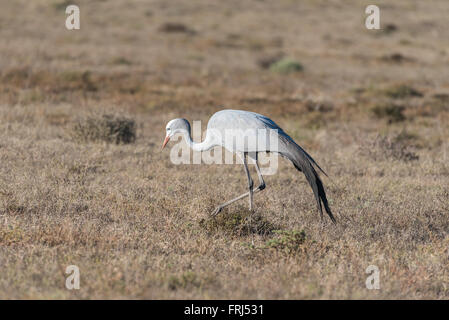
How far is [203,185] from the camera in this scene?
7699 millimetres

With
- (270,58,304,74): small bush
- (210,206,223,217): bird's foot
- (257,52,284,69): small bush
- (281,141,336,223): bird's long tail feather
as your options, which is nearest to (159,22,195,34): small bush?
(257,52,284,69): small bush

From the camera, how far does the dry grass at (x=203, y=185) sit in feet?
15.0

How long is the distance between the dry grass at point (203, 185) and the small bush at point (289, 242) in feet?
0.06

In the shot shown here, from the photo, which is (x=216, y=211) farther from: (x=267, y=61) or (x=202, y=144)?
(x=267, y=61)

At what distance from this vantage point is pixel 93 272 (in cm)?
440

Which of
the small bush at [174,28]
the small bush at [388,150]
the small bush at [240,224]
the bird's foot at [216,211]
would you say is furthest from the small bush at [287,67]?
the small bush at [240,224]

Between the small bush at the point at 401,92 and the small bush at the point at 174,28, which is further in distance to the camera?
the small bush at the point at 174,28

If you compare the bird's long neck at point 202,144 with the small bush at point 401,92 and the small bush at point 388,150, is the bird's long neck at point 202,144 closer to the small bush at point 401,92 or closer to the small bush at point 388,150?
the small bush at point 388,150

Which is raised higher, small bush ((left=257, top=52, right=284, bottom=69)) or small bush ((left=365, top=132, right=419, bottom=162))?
small bush ((left=257, top=52, right=284, bottom=69))

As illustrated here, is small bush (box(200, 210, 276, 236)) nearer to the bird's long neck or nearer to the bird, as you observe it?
the bird

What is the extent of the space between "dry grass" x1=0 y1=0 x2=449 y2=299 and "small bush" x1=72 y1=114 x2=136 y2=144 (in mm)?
27

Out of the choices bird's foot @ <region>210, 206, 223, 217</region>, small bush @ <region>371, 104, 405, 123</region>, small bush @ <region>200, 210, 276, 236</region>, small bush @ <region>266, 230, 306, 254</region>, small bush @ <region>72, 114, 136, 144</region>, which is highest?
small bush @ <region>371, 104, 405, 123</region>

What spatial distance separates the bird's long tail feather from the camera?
5570 mm
